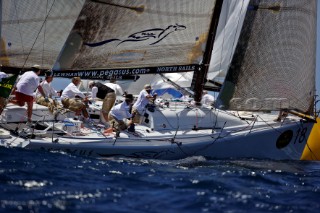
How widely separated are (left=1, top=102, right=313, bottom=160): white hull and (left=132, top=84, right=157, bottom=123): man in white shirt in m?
0.24

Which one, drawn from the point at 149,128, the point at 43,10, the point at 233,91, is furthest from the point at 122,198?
the point at 43,10

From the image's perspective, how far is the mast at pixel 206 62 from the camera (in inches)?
535

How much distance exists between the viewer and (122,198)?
26.8 ft

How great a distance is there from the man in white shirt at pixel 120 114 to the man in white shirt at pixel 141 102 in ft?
1.51

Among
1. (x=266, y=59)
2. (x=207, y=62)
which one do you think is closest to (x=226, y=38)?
(x=207, y=62)

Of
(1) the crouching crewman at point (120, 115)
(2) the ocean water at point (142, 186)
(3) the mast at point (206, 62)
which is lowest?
(2) the ocean water at point (142, 186)

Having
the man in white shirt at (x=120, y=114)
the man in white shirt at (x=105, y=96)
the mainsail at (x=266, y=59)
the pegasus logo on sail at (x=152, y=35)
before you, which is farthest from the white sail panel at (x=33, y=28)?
the mainsail at (x=266, y=59)

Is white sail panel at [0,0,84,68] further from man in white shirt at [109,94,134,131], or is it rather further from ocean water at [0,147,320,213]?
ocean water at [0,147,320,213]

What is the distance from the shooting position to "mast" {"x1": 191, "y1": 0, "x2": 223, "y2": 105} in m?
13.6

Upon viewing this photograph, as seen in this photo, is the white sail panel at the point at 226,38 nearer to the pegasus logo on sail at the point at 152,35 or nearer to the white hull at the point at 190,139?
the white hull at the point at 190,139

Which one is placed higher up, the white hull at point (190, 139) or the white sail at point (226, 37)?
the white sail at point (226, 37)

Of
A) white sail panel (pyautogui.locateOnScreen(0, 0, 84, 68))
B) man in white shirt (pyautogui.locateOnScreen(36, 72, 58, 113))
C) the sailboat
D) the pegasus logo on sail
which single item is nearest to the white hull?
the sailboat

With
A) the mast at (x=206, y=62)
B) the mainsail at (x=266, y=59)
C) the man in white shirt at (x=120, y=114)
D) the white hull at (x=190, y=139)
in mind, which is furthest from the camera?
the mainsail at (x=266, y=59)

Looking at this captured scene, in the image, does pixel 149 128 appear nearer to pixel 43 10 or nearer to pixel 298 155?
pixel 298 155
